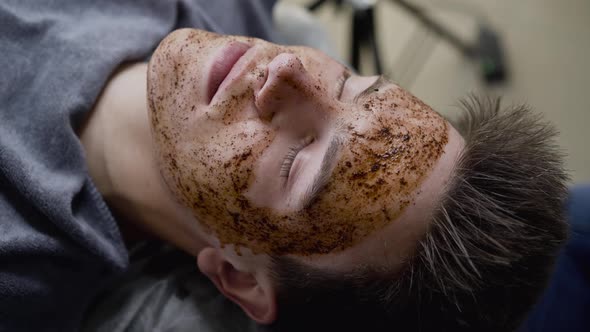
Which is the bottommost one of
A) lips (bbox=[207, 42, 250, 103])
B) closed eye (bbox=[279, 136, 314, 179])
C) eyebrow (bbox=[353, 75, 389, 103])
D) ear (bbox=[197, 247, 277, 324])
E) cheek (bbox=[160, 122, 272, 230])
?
ear (bbox=[197, 247, 277, 324])

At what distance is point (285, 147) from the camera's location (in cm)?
73

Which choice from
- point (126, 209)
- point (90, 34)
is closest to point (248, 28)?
point (90, 34)

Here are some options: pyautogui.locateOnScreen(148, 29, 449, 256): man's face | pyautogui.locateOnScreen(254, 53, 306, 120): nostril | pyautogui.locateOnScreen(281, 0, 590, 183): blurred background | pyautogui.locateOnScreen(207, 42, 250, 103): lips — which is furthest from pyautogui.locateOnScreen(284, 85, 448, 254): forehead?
pyautogui.locateOnScreen(281, 0, 590, 183): blurred background

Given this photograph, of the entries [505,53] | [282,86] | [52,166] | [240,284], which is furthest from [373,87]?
[505,53]

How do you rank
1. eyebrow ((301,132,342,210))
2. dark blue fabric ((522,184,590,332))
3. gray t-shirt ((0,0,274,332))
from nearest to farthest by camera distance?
eyebrow ((301,132,342,210)) → gray t-shirt ((0,0,274,332)) → dark blue fabric ((522,184,590,332))

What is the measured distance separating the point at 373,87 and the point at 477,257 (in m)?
0.32

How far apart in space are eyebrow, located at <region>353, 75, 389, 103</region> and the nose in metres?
0.09

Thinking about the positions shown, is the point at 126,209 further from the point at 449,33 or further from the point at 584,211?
the point at 449,33

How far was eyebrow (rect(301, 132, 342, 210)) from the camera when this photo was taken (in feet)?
2.27

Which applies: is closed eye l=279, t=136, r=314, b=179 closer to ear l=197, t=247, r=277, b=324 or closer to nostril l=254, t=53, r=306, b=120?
nostril l=254, t=53, r=306, b=120

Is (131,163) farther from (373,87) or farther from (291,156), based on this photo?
(373,87)

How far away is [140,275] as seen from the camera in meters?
1.05

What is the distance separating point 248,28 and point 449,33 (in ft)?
4.15

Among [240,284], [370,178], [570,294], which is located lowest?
[240,284]
